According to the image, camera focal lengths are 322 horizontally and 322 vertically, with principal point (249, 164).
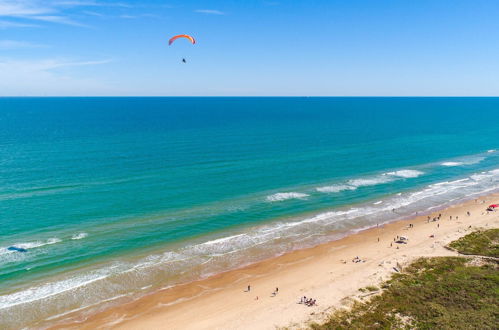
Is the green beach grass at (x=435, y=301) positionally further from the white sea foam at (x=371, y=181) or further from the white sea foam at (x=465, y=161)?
the white sea foam at (x=465, y=161)

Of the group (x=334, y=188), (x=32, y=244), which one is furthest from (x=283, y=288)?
(x=334, y=188)

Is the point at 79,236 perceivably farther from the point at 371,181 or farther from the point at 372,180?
the point at 372,180

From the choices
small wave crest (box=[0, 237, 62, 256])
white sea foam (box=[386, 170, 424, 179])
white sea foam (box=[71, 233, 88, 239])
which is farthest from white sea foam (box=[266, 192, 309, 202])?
small wave crest (box=[0, 237, 62, 256])

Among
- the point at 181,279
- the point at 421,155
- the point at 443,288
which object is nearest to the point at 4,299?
the point at 181,279

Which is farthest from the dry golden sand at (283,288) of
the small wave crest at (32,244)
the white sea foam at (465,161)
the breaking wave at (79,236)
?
the white sea foam at (465,161)

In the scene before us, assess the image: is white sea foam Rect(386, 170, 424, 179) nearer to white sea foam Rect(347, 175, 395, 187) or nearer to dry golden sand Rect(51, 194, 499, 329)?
white sea foam Rect(347, 175, 395, 187)

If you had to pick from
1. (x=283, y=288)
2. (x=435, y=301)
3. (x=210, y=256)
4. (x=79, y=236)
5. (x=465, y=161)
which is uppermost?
(x=79, y=236)
